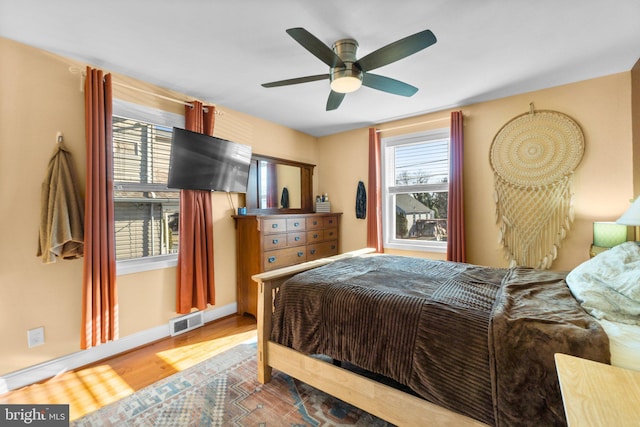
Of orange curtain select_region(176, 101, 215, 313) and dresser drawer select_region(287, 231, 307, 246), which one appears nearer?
orange curtain select_region(176, 101, 215, 313)

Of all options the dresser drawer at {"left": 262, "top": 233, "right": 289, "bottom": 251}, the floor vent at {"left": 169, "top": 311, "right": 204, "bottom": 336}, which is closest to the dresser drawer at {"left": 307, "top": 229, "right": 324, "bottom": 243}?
the dresser drawer at {"left": 262, "top": 233, "right": 289, "bottom": 251}

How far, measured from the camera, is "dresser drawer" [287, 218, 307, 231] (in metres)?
3.32

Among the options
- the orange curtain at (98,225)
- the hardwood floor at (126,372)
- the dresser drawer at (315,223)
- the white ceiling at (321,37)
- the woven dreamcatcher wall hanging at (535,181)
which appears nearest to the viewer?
the white ceiling at (321,37)

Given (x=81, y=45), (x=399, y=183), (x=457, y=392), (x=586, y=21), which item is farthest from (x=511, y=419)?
(x=81, y=45)

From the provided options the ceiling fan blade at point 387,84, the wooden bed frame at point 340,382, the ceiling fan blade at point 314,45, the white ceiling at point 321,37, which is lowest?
the wooden bed frame at point 340,382

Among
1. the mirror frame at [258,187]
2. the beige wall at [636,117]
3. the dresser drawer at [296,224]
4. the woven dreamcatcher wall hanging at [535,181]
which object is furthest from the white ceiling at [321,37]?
the dresser drawer at [296,224]

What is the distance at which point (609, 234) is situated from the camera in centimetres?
223

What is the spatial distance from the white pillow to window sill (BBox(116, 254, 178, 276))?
120 inches

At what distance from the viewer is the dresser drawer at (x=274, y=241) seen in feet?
9.89

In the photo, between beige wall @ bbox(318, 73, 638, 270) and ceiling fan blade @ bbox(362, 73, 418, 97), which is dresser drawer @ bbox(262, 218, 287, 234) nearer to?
ceiling fan blade @ bbox(362, 73, 418, 97)

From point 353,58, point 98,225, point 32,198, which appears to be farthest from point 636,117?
point 32,198

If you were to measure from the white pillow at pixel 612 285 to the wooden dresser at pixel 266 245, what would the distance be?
2.49m

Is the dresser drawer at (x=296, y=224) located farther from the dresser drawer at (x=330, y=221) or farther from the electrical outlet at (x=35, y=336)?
the electrical outlet at (x=35, y=336)

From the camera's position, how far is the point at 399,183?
3809mm
